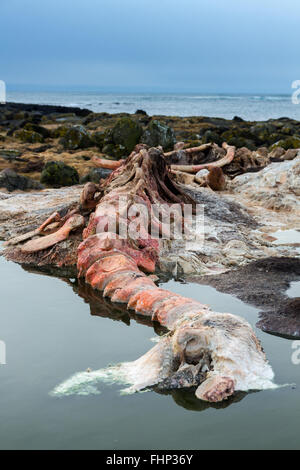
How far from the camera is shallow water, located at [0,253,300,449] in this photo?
139 inches

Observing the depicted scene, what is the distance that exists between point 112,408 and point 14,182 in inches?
436

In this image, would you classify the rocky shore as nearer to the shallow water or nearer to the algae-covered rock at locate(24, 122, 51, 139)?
the shallow water

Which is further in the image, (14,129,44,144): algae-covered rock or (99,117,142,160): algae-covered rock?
(14,129,44,144): algae-covered rock

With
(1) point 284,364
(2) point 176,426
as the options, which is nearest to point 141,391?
(2) point 176,426

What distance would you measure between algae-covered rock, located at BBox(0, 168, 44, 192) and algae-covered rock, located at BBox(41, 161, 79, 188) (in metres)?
0.69

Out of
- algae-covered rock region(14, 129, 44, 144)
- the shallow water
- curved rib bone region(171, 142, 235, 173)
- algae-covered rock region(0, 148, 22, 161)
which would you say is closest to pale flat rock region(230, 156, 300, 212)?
curved rib bone region(171, 142, 235, 173)

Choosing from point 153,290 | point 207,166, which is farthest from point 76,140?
point 153,290

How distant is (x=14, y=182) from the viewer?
14.2 meters

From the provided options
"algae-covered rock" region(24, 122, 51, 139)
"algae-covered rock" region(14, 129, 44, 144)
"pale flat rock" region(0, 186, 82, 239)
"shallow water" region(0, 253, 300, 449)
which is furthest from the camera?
"algae-covered rock" region(24, 122, 51, 139)

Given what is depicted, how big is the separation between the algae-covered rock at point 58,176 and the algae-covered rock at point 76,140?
6978mm

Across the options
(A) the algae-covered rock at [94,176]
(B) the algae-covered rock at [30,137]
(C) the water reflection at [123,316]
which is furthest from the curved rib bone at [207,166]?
(B) the algae-covered rock at [30,137]

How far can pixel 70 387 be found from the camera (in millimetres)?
4184

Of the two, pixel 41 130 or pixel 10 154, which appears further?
pixel 41 130

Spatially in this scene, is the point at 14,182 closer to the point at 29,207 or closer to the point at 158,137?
the point at 29,207
